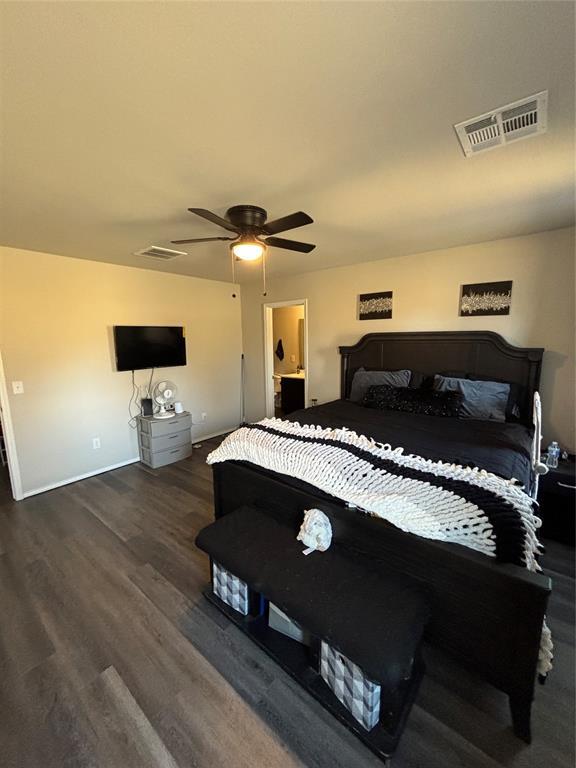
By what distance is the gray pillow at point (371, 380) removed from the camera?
3.34 metres

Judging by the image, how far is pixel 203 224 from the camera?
7.90 ft

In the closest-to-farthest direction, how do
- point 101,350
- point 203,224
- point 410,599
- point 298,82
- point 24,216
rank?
1. point 298,82
2. point 410,599
3. point 24,216
4. point 203,224
5. point 101,350

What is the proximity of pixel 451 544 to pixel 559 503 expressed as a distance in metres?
1.67

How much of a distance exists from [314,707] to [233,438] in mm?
1483

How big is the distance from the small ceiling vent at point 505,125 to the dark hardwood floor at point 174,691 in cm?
249

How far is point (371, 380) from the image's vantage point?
11.4 feet

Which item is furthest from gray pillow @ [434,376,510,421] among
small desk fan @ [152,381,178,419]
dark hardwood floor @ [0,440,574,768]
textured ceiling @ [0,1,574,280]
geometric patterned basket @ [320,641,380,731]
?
small desk fan @ [152,381,178,419]

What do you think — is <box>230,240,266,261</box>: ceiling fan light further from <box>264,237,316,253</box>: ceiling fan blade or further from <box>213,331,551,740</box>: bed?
<box>213,331,551,740</box>: bed

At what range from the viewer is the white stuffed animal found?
1596 millimetres

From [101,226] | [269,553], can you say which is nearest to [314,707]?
[269,553]

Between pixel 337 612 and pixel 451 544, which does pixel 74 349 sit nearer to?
pixel 337 612

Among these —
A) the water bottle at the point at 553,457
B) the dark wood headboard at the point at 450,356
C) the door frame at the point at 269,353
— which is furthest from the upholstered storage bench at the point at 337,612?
the door frame at the point at 269,353

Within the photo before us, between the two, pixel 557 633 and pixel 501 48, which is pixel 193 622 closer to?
pixel 557 633

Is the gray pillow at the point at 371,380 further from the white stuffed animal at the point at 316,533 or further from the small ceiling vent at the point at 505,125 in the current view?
the small ceiling vent at the point at 505,125
